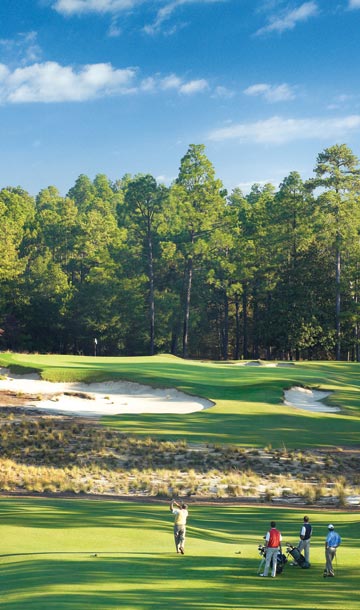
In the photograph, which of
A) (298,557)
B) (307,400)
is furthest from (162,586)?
(307,400)

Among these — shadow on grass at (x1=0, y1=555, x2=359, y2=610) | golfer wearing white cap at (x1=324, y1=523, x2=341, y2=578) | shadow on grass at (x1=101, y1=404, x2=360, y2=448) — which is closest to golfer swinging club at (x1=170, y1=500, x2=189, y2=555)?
shadow on grass at (x1=0, y1=555, x2=359, y2=610)

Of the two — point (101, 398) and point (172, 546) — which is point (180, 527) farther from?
point (101, 398)

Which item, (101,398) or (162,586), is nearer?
(162,586)

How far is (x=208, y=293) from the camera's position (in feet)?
281

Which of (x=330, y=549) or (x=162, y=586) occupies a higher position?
(x=330, y=549)

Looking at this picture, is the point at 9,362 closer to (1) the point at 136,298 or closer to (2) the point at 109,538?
(2) the point at 109,538

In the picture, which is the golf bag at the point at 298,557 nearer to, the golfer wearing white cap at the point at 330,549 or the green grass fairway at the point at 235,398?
the golfer wearing white cap at the point at 330,549

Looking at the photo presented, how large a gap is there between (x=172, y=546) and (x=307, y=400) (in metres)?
25.2

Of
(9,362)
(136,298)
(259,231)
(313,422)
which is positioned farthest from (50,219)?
(313,422)

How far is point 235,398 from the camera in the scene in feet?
128

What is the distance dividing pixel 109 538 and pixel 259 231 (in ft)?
220

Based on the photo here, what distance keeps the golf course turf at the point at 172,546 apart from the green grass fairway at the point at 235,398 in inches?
5.3

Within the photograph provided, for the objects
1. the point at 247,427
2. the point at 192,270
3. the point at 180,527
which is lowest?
the point at 247,427

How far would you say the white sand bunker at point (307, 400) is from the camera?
37.8 metres
